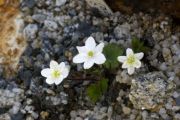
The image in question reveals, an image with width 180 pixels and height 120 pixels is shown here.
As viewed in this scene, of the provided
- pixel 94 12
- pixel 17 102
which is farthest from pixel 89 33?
pixel 17 102

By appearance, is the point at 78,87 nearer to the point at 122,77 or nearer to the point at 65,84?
the point at 65,84

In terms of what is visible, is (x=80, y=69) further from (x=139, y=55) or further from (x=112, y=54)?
(x=139, y=55)

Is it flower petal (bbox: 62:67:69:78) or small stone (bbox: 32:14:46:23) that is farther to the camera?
small stone (bbox: 32:14:46:23)

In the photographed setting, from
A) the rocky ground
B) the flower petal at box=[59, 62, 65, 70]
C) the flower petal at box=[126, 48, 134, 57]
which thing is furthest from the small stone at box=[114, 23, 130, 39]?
the flower petal at box=[59, 62, 65, 70]

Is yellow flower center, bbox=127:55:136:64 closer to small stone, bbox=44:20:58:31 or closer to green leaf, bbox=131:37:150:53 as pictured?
green leaf, bbox=131:37:150:53

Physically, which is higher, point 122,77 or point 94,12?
point 94,12
